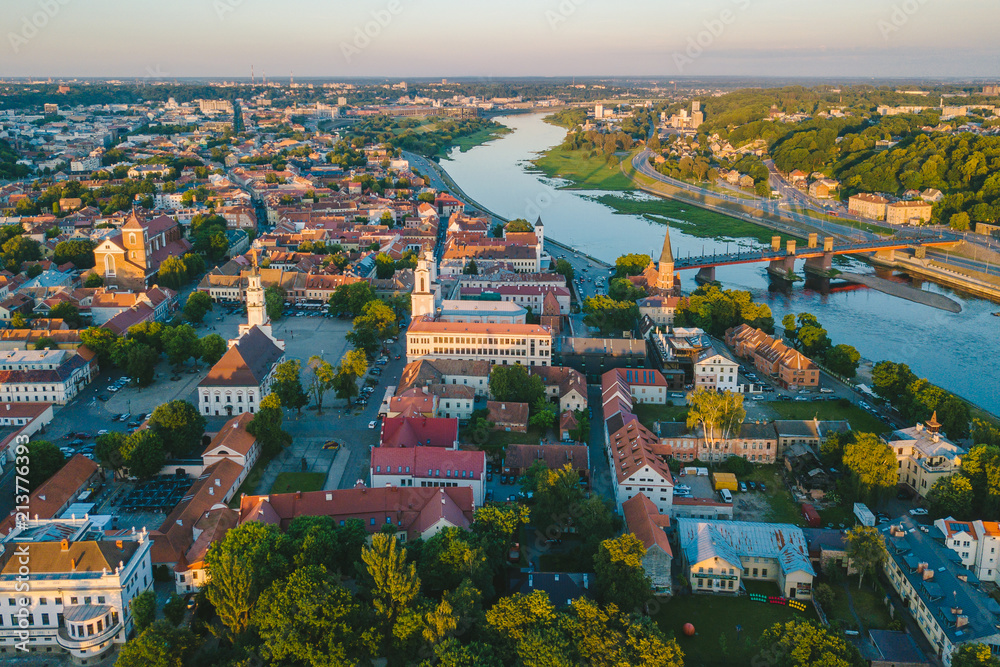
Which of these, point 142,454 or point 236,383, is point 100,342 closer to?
point 236,383

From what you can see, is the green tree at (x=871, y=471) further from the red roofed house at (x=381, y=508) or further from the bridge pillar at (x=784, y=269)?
the bridge pillar at (x=784, y=269)

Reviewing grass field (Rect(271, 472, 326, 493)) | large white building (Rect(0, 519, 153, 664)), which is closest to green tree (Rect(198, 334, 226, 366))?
grass field (Rect(271, 472, 326, 493))

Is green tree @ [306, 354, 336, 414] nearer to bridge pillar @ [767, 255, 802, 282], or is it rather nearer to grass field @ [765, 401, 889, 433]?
grass field @ [765, 401, 889, 433]

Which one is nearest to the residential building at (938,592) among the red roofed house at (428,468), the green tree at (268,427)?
the red roofed house at (428,468)

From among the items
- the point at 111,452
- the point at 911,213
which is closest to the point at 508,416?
the point at 111,452

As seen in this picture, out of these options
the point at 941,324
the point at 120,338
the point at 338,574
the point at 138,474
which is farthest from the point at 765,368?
the point at 120,338

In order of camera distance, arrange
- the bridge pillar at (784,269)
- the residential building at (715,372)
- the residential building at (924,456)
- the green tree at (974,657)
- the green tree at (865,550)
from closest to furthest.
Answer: the green tree at (974,657) → the green tree at (865,550) → the residential building at (924,456) → the residential building at (715,372) → the bridge pillar at (784,269)

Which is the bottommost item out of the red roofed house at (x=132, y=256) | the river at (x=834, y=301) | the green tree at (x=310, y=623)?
the river at (x=834, y=301)
